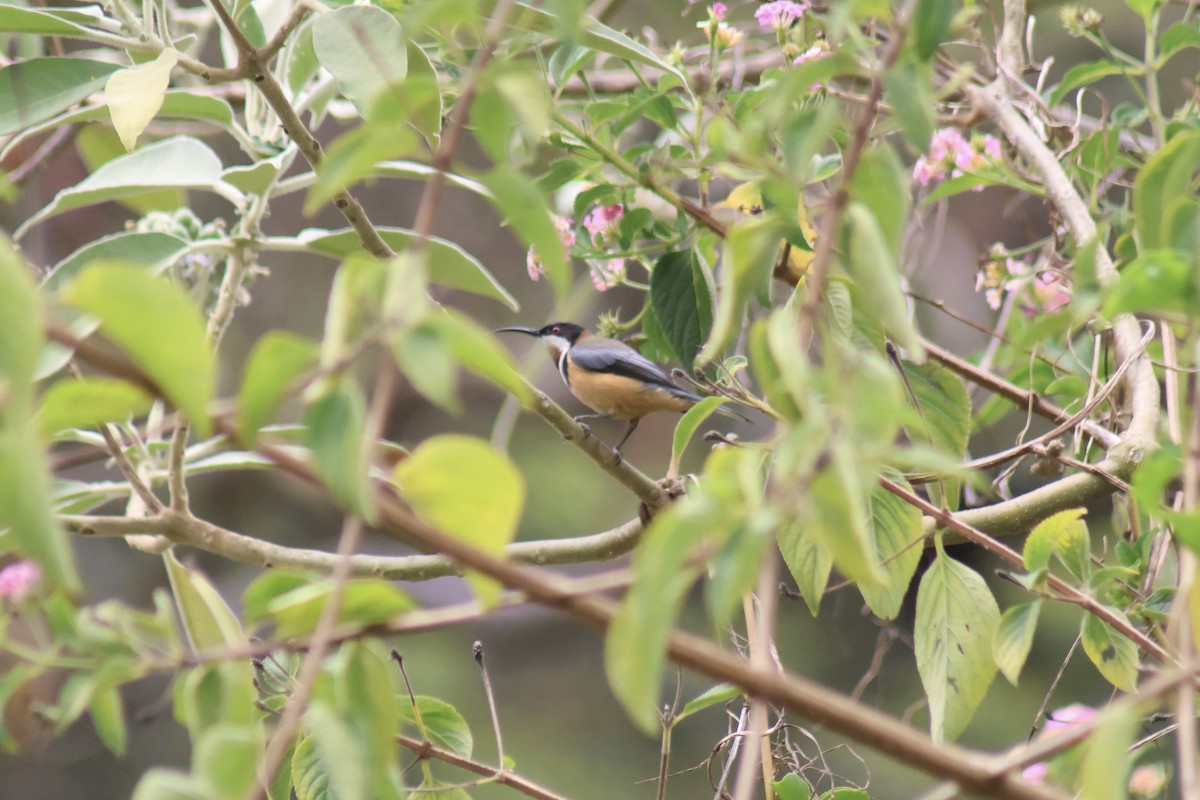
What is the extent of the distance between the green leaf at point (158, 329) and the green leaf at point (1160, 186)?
1.92 ft

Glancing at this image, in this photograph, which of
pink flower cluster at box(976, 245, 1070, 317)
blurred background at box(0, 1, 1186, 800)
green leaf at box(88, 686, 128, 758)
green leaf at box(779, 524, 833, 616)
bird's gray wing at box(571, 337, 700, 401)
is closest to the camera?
green leaf at box(88, 686, 128, 758)

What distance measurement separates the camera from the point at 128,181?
5.86ft

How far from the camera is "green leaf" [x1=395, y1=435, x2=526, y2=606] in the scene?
525 millimetres

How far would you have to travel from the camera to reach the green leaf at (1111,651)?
1146 mm

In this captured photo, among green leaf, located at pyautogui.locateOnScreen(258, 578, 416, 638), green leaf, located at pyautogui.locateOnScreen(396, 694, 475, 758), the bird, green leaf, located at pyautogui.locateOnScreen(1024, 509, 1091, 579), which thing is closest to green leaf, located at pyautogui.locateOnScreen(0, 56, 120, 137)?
green leaf, located at pyautogui.locateOnScreen(396, 694, 475, 758)

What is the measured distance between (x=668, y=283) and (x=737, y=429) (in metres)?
2.40

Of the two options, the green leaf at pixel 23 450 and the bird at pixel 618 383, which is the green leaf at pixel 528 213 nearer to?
the green leaf at pixel 23 450

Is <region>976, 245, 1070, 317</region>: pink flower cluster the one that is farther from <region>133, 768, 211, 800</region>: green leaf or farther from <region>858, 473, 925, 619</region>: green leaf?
<region>133, 768, 211, 800</region>: green leaf

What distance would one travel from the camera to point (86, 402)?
1.73 feet

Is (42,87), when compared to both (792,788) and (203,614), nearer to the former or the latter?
(203,614)

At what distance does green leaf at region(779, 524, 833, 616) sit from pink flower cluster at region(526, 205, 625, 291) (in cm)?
50

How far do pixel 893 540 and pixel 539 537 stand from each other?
4.26 m

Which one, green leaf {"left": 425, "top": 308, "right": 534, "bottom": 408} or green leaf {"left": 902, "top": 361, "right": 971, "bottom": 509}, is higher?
green leaf {"left": 425, "top": 308, "right": 534, "bottom": 408}

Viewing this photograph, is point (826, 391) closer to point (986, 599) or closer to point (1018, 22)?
point (986, 599)
